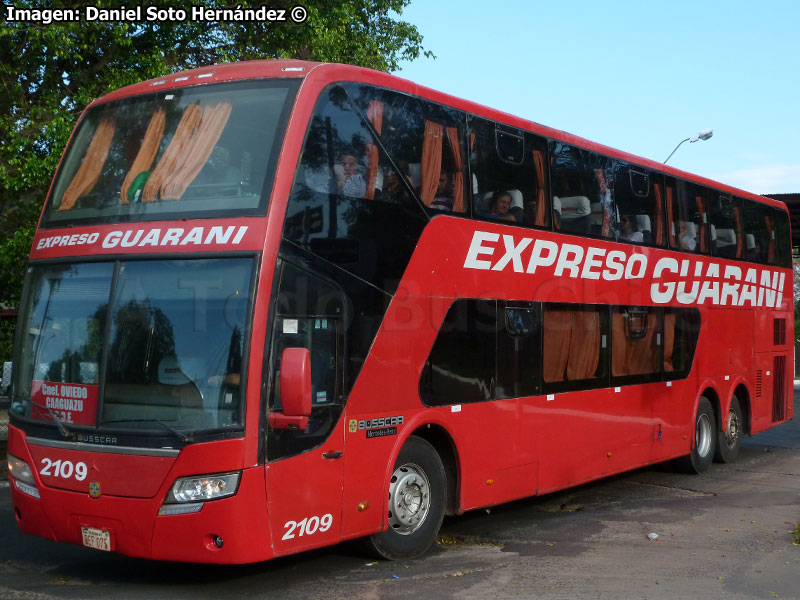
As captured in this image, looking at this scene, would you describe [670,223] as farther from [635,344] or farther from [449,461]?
[449,461]

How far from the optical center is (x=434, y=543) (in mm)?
8945

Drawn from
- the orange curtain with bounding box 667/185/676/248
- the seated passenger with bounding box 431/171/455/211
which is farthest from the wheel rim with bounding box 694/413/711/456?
the seated passenger with bounding box 431/171/455/211

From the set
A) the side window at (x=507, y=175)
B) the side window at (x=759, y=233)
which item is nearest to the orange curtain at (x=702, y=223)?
the side window at (x=759, y=233)

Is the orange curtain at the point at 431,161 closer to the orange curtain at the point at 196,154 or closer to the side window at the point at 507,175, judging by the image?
the side window at the point at 507,175

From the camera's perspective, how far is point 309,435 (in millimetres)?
7121

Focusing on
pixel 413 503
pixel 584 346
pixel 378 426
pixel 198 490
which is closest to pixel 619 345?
pixel 584 346

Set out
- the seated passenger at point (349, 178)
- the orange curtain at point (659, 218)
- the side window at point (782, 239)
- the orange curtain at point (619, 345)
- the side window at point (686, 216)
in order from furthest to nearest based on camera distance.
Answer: the side window at point (782, 239), the side window at point (686, 216), the orange curtain at point (659, 218), the orange curtain at point (619, 345), the seated passenger at point (349, 178)

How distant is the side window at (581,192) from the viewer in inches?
412

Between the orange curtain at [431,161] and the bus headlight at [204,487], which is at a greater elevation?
the orange curtain at [431,161]

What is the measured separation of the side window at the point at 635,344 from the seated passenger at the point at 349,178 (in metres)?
4.75

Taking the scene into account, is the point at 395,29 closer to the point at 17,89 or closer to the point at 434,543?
the point at 17,89

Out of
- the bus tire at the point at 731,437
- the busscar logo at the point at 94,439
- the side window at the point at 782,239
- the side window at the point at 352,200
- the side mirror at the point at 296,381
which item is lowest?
the bus tire at the point at 731,437

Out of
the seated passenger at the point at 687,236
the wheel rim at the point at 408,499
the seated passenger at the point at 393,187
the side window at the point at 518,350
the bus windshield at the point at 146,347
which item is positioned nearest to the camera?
the bus windshield at the point at 146,347

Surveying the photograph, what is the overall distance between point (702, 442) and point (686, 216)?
329cm
